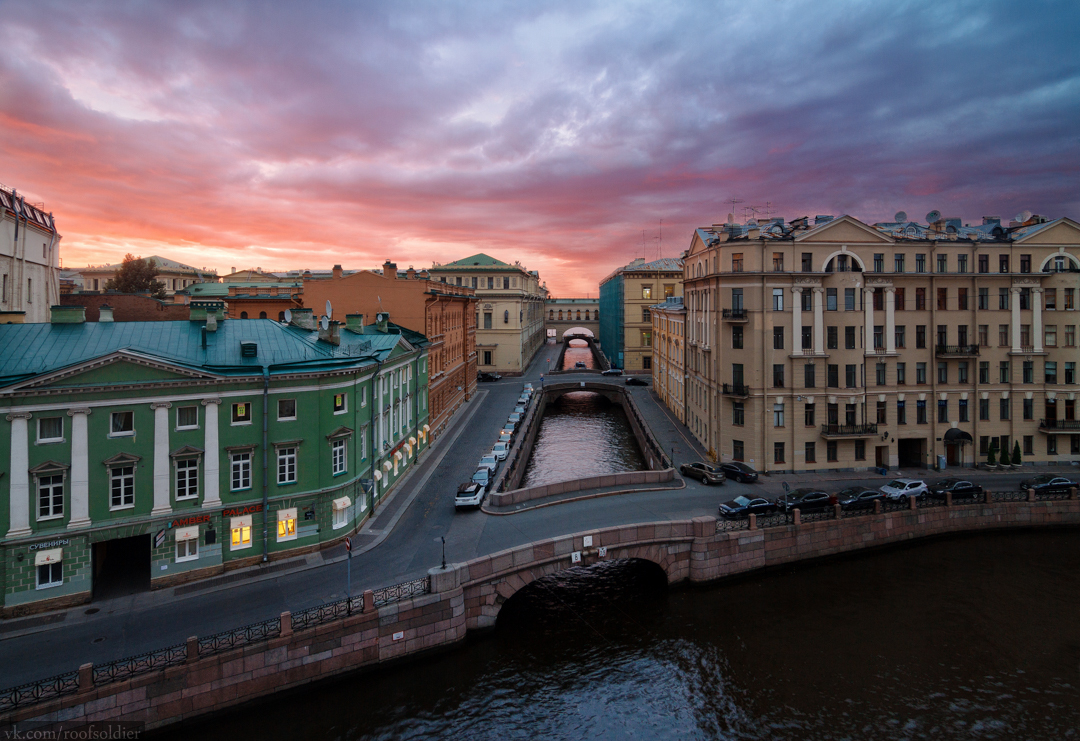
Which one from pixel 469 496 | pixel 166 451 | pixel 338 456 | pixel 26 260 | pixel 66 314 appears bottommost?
pixel 469 496

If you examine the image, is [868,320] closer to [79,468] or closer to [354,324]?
[354,324]

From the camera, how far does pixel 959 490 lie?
37.0m

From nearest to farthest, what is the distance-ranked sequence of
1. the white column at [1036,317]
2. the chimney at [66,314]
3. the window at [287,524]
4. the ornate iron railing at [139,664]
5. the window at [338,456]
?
the ornate iron railing at [139,664] < the chimney at [66,314] < the window at [287,524] < the window at [338,456] < the white column at [1036,317]

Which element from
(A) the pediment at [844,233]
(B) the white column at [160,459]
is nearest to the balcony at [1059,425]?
(A) the pediment at [844,233]

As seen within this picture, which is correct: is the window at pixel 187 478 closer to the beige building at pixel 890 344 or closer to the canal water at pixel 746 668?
the canal water at pixel 746 668

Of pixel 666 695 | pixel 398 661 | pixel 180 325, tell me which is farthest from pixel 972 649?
pixel 180 325

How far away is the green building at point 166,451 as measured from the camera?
76.5 feet

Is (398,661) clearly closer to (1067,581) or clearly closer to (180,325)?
(180,325)

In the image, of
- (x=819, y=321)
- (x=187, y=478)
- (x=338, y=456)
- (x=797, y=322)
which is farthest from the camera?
(x=819, y=321)

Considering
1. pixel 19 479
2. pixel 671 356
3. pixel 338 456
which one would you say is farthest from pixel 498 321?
pixel 19 479

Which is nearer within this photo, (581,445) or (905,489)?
(905,489)

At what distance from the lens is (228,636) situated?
21016mm

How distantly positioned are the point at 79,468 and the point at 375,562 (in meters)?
12.7

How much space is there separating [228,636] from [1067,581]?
40.5 meters
